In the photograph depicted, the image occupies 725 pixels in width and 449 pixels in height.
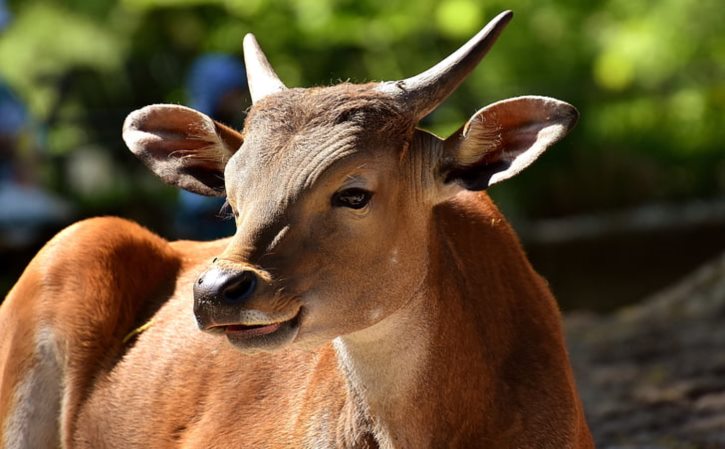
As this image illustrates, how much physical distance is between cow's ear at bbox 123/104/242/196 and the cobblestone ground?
297cm

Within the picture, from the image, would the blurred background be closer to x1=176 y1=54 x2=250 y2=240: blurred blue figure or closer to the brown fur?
x1=176 y1=54 x2=250 y2=240: blurred blue figure

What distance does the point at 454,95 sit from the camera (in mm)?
14984

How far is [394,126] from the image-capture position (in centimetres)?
458

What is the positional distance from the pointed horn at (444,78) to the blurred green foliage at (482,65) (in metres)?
6.43

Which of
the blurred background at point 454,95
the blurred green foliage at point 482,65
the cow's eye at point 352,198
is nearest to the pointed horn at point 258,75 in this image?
the cow's eye at point 352,198

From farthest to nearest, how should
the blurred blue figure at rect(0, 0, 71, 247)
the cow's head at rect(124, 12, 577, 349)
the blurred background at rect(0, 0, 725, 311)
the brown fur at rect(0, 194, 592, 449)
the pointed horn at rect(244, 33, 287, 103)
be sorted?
the blurred blue figure at rect(0, 0, 71, 247) < the blurred background at rect(0, 0, 725, 311) < the pointed horn at rect(244, 33, 287, 103) < the brown fur at rect(0, 194, 592, 449) < the cow's head at rect(124, 12, 577, 349)

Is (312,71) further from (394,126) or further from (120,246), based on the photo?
(394,126)

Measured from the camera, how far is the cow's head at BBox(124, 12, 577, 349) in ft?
13.9

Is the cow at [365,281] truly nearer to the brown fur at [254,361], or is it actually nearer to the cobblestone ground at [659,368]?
the brown fur at [254,361]

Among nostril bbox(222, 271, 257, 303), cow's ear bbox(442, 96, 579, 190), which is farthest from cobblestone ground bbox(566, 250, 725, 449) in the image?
nostril bbox(222, 271, 257, 303)

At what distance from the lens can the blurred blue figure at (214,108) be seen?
9.52 meters

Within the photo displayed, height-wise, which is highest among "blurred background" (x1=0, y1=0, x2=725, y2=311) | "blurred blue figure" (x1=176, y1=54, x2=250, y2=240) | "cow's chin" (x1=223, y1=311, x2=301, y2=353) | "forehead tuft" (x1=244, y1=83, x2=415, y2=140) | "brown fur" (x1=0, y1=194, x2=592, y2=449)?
"forehead tuft" (x1=244, y1=83, x2=415, y2=140)

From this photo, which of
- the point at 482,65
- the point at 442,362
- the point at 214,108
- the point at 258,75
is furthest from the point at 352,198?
the point at 482,65

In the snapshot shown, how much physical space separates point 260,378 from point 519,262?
112 cm
